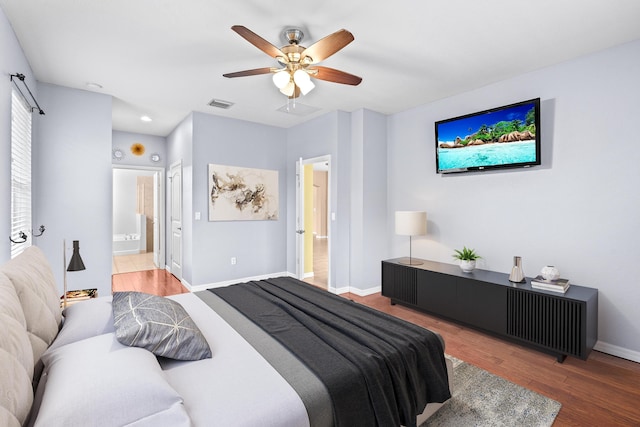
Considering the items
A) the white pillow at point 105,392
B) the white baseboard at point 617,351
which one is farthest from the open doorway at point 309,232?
the white pillow at point 105,392

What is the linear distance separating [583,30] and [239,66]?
2952 mm

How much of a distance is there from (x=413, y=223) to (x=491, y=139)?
127cm

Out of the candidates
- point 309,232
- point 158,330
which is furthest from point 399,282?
point 158,330

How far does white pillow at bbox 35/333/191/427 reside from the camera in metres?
0.93

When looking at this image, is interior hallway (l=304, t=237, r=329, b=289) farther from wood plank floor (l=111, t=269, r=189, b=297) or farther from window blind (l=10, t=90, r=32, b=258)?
window blind (l=10, t=90, r=32, b=258)

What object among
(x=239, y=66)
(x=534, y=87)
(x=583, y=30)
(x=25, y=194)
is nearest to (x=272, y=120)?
(x=239, y=66)

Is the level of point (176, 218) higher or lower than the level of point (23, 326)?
higher

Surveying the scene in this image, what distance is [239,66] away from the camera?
3.08m

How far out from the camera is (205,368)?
140 cm

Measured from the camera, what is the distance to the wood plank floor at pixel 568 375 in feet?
6.57

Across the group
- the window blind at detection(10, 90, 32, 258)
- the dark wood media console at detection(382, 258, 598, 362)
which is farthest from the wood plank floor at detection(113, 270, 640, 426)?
the window blind at detection(10, 90, 32, 258)

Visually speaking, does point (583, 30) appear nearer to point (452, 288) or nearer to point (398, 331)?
point (452, 288)

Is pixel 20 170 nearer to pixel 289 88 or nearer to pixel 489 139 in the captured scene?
pixel 289 88

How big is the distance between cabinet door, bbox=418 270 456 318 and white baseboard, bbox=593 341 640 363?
4.03ft
